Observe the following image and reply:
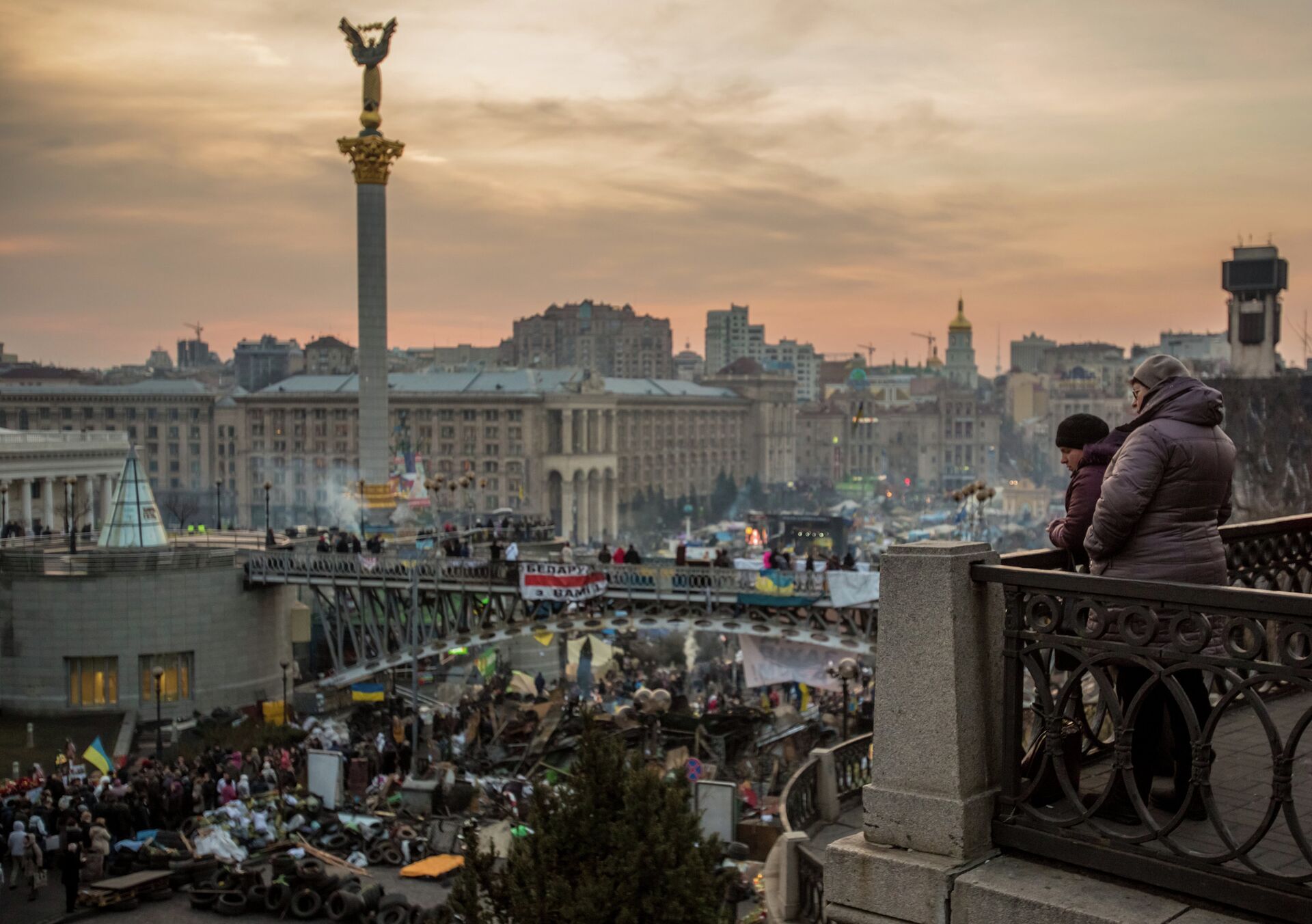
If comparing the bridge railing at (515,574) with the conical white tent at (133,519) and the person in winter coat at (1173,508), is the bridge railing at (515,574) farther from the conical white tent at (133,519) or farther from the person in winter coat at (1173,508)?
the person in winter coat at (1173,508)

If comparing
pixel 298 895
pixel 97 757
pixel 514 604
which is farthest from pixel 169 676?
pixel 298 895

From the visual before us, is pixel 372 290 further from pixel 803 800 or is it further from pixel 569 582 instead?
pixel 803 800

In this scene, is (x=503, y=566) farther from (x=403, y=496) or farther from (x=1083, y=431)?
(x=1083, y=431)

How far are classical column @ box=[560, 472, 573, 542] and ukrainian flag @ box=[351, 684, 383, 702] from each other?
10182 cm

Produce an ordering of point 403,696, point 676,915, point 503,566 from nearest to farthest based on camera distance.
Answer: point 676,915 < point 503,566 < point 403,696

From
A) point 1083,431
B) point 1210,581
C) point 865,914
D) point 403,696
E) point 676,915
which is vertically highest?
point 1083,431

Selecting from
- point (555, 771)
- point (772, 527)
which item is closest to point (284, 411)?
point (772, 527)

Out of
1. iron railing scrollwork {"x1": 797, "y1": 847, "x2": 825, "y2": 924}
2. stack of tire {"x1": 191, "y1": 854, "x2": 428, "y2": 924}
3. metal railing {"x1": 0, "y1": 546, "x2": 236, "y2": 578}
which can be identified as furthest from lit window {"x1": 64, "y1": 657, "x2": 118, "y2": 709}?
iron railing scrollwork {"x1": 797, "y1": 847, "x2": 825, "y2": 924}

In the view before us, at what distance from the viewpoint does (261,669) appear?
146 ft

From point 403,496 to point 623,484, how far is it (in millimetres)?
97966

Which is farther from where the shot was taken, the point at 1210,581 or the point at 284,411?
the point at 284,411

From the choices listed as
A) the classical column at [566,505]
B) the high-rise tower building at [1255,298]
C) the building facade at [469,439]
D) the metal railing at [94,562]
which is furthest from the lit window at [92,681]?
the classical column at [566,505]

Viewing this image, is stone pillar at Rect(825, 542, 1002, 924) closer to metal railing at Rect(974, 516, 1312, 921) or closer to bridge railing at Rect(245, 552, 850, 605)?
metal railing at Rect(974, 516, 1312, 921)

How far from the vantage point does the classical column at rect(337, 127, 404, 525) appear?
60.9m
